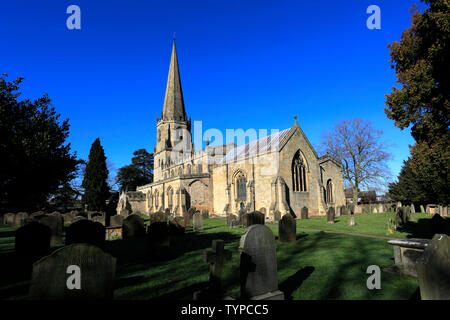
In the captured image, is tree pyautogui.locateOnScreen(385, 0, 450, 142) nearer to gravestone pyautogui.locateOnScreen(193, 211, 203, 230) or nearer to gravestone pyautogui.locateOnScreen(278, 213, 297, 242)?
gravestone pyautogui.locateOnScreen(278, 213, 297, 242)

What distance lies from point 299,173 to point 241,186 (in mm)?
6596

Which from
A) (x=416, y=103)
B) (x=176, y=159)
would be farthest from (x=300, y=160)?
(x=176, y=159)

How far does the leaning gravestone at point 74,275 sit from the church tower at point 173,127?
47049 mm

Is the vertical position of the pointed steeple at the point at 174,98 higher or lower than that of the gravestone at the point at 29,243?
higher

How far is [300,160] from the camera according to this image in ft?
82.3

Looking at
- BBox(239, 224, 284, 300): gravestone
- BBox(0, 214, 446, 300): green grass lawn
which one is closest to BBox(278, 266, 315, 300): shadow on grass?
BBox(0, 214, 446, 300): green grass lawn

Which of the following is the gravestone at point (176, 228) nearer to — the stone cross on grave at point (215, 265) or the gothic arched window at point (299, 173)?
the stone cross on grave at point (215, 265)

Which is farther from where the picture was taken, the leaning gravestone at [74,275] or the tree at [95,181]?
the tree at [95,181]

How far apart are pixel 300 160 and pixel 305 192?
3314 mm

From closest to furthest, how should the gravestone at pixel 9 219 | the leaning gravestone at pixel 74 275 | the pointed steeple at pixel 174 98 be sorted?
1. the leaning gravestone at pixel 74 275
2. the gravestone at pixel 9 219
3. the pointed steeple at pixel 174 98

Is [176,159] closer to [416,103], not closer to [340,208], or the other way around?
[340,208]

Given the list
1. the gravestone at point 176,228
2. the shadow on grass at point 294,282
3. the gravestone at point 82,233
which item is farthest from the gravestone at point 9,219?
the shadow on grass at point 294,282

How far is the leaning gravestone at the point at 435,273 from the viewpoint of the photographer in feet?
12.1

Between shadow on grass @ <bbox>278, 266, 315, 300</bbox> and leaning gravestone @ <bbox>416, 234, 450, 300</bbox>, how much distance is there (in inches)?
87.3
